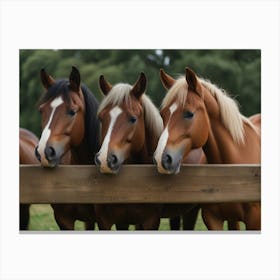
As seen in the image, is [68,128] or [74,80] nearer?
[68,128]

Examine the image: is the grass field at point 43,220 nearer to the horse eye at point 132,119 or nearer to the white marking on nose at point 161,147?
the horse eye at point 132,119

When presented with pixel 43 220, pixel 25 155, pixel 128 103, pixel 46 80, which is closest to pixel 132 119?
pixel 128 103

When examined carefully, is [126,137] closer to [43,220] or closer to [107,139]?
[107,139]

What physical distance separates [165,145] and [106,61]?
4.23m

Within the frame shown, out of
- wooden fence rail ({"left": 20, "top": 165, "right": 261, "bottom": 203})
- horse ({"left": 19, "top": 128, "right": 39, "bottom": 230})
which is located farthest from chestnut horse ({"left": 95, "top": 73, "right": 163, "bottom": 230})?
horse ({"left": 19, "top": 128, "right": 39, "bottom": 230})

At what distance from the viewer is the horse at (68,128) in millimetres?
3785

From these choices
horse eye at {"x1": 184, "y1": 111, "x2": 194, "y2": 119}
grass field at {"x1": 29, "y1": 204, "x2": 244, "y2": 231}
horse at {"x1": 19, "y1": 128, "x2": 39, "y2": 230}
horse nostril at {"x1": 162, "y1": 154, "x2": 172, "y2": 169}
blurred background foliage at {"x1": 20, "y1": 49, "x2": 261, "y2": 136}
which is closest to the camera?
horse nostril at {"x1": 162, "y1": 154, "x2": 172, "y2": 169}

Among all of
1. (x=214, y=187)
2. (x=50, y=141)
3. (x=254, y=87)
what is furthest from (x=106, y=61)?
(x=214, y=187)

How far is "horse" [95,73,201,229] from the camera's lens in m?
3.63

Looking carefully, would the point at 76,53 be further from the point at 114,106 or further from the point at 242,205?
the point at 242,205

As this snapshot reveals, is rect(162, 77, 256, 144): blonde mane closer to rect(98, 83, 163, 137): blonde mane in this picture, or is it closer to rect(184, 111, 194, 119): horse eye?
rect(184, 111, 194, 119): horse eye

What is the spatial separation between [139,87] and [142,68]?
359 centimetres

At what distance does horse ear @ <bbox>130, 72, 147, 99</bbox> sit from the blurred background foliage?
199 centimetres

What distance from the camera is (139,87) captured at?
3949 mm
